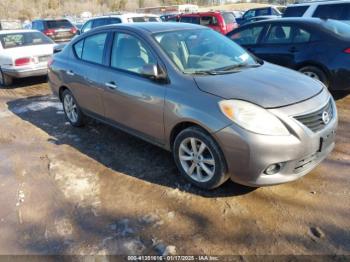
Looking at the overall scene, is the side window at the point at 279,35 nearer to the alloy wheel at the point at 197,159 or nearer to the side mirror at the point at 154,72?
the side mirror at the point at 154,72

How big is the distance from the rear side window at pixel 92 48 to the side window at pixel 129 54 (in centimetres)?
30

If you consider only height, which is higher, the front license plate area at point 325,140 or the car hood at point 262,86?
the car hood at point 262,86

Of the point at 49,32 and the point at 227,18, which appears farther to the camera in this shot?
the point at 49,32

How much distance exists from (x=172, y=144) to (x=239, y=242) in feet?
4.28

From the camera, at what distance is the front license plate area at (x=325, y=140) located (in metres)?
3.07

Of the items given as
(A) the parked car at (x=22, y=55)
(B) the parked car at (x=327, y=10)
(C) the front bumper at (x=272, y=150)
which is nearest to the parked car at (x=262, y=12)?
(B) the parked car at (x=327, y=10)

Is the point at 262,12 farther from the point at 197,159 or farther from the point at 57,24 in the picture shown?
the point at 197,159

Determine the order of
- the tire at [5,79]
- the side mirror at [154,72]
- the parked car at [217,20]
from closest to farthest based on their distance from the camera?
the side mirror at [154,72], the tire at [5,79], the parked car at [217,20]

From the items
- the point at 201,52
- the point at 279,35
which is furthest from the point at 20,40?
the point at 201,52

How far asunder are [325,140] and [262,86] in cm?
78

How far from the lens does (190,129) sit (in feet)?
10.7

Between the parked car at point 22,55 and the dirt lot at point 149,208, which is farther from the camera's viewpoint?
the parked car at point 22,55

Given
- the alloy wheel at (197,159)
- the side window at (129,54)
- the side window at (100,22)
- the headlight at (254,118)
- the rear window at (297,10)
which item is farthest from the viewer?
the side window at (100,22)

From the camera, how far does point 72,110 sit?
5406 mm
